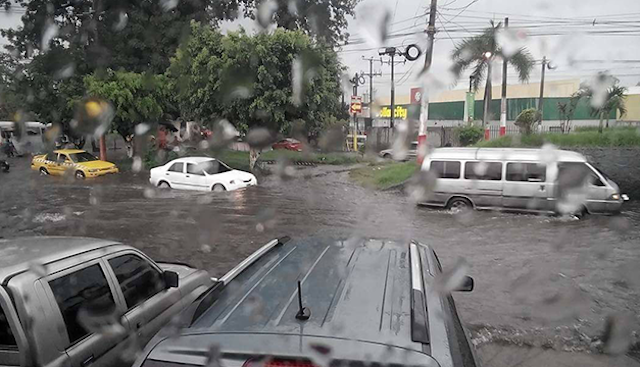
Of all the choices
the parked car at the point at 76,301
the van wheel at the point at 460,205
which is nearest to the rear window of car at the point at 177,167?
the van wheel at the point at 460,205

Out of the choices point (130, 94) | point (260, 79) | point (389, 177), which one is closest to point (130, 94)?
point (130, 94)

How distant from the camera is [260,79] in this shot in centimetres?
1580

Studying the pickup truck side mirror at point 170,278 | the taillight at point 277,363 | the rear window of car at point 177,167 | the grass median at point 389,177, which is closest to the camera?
the taillight at point 277,363

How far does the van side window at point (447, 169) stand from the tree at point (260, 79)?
6.44 metres

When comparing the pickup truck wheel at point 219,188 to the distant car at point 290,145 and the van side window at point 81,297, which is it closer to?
the van side window at point 81,297

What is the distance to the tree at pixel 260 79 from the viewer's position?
52.6 ft

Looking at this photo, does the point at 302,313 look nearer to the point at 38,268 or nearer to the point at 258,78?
the point at 38,268

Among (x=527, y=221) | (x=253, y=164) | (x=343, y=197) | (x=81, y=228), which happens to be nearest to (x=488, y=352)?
(x=527, y=221)

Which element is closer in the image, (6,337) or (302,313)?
(302,313)

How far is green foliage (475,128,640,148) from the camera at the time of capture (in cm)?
1322

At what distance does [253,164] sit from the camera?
1888cm

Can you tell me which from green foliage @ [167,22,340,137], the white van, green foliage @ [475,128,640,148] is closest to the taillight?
green foliage @ [475,128,640,148]

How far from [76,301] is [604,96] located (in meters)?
19.0

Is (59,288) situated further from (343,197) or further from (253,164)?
(253,164)
